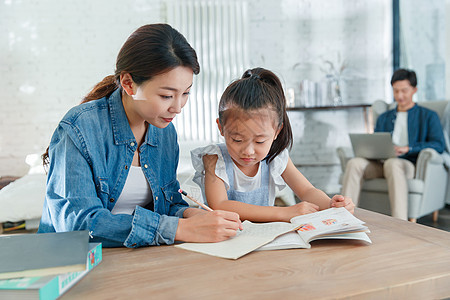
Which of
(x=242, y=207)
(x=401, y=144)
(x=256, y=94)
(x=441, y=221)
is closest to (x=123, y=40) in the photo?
(x=401, y=144)

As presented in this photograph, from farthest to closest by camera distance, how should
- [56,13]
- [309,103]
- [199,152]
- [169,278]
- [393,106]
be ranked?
[309,103], [56,13], [393,106], [199,152], [169,278]

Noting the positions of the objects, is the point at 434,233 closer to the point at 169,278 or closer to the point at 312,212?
the point at 312,212

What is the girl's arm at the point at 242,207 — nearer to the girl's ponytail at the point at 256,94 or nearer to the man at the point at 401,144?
the girl's ponytail at the point at 256,94

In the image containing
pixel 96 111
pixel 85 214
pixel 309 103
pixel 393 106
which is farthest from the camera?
pixel 309 103

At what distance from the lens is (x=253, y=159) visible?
1314 mm

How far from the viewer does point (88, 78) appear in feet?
15.8

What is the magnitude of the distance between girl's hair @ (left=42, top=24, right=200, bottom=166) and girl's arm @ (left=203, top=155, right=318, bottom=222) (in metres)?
0.38

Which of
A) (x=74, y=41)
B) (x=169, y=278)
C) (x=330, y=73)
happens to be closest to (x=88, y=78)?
(x=74, y=41)

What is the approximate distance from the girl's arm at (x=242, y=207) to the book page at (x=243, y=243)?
116 millimetres

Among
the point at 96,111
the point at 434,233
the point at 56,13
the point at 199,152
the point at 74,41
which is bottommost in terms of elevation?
the point at 434,233

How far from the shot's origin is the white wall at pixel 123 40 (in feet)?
15.4

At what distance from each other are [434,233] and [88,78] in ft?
14.3

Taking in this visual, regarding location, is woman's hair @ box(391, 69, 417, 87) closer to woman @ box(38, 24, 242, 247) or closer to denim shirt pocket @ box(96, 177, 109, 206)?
woman @ box(38, 24, 242, 247)

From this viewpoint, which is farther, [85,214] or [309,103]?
[309,103]
